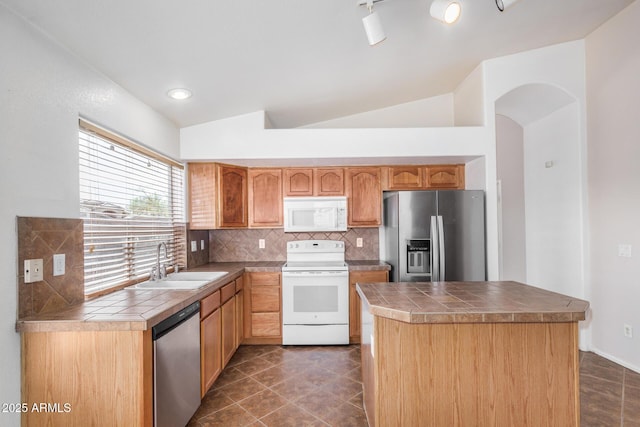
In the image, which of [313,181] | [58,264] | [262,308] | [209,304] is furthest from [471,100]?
[58,264]

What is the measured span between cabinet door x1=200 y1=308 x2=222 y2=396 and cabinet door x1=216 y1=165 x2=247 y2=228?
1.14 meters

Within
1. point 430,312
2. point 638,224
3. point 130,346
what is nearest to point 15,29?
point 130,346

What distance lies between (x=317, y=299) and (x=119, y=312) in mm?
2052

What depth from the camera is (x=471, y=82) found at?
342 cm

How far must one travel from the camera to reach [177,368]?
189cm

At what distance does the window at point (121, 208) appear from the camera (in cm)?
201

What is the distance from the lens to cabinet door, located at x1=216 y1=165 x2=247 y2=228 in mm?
3389

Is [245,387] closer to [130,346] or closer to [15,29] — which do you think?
[130,346]

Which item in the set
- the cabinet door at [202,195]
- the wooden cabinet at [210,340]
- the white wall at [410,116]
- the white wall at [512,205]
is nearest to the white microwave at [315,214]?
the cabinet door at [202,195]

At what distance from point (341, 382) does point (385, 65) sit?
9.24ft

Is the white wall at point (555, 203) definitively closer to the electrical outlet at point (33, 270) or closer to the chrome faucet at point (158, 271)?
the chrome faucet at point (158, 271)

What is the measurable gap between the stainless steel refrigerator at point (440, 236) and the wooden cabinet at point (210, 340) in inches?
73.0

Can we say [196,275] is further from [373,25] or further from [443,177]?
[443,177]

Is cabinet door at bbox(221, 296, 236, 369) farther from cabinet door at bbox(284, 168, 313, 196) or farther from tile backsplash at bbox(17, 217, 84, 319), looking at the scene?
cabinet door at bbox(284, 168, 313, 196)
